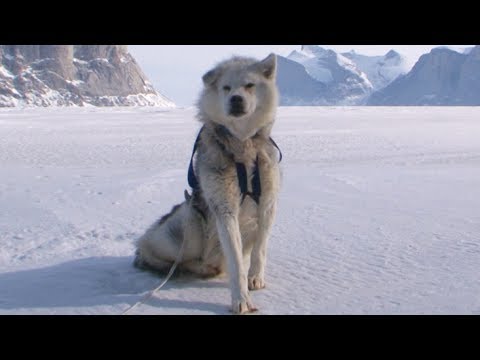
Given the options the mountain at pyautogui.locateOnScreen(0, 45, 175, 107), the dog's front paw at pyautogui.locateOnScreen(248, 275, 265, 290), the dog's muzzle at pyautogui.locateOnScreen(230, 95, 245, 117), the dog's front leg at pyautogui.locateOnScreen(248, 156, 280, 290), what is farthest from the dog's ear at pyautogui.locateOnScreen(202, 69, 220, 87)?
the mountain at pyautogui.locateOnScreen(0, 45, 175, 107)

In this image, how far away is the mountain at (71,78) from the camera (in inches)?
4178

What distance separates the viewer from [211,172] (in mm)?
3967

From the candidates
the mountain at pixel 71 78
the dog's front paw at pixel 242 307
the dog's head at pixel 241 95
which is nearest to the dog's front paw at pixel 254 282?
the dog's front paw at pixel 242 307

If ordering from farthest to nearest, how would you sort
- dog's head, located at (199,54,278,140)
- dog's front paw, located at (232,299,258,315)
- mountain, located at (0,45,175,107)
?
mountain, located at (0,45,175,107) → dog's head, located at (199,54,278,140) → dog's front paw, located at (232,299,258,315)

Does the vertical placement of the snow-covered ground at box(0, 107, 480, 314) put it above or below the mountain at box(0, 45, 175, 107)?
below

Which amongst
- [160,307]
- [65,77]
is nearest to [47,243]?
[160,307]

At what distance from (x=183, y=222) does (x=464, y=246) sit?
112 inches

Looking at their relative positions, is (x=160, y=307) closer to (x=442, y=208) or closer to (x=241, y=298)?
(x=241, y=298)

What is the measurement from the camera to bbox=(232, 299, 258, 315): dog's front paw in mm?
3696

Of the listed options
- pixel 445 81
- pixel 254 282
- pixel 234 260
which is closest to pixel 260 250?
pixel 254 282

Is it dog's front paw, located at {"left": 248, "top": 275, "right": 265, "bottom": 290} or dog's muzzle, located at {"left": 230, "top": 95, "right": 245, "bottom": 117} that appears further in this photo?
dog's front paw, located at {"left": 248, "top": 275, "right": 265, "bottom": 290}

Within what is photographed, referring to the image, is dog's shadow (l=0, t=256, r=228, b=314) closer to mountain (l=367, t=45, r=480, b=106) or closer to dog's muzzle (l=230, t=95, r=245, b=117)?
dog's muzzle (l=230, t=95, r=245, b=117)

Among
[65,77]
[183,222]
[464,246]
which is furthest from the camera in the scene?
[65,77]

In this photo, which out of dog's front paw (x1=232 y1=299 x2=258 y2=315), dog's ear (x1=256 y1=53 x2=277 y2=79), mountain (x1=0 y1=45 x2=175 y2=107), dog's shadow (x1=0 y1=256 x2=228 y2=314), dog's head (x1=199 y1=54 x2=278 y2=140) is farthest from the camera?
mountain (x1=0 y1=45 x2=175 y2=107)
